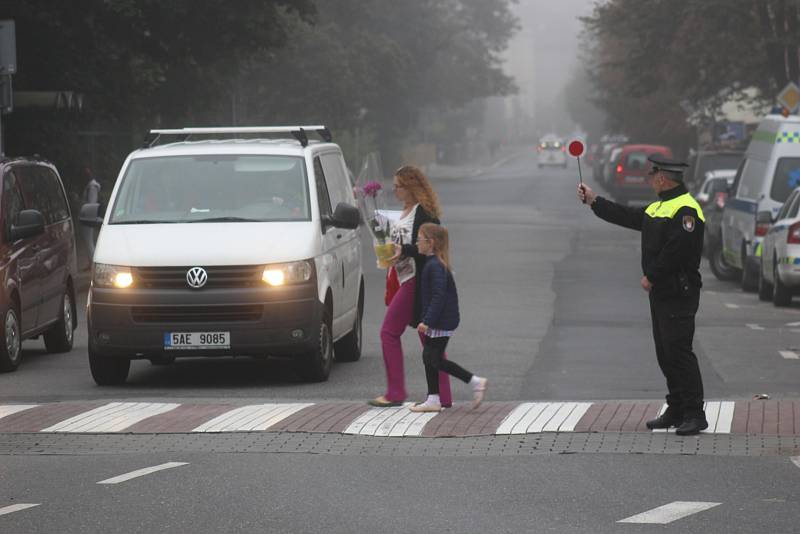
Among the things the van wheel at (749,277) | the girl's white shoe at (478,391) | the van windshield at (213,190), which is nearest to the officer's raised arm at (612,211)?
the girl's white shoe at (478,391)

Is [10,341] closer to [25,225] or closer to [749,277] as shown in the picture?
[25,225]

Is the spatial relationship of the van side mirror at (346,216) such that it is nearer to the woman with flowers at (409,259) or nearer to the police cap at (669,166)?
the woman with flowers at (409,259)

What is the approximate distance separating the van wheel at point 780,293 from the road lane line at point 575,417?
1115 centimetres

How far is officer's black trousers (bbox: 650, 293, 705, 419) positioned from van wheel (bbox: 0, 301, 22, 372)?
6594mm

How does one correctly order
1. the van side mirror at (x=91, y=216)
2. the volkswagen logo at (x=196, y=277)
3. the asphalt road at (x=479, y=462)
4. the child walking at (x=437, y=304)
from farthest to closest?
the van side mirror at (x=91, y=216), the volkswagen logo at (x=196, y=277), the child walking at (x=437, y=304), the asphalt road at (x=479, y=462)

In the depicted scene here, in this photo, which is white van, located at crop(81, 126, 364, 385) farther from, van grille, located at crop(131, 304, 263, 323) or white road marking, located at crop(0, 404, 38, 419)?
white road marking, located at crop(0, 404, 38, 419)

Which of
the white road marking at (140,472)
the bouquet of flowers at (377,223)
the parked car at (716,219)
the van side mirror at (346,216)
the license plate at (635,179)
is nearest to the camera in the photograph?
the white road marking at (140,472)

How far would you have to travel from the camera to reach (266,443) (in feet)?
33.5

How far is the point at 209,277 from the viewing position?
13328mm

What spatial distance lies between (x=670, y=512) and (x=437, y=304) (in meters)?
3.51

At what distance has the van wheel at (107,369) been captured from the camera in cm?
1384

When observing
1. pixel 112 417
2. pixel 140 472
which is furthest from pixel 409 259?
pixel 140 472

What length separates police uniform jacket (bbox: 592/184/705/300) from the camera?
10.2 m

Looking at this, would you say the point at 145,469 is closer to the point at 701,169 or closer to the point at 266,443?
the point at 266,443
